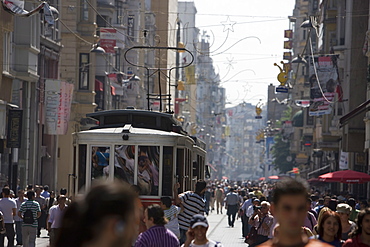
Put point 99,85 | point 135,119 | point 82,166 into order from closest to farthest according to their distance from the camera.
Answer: point 82,166 < point 135,119 < point 99,85

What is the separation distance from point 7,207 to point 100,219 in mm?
16811

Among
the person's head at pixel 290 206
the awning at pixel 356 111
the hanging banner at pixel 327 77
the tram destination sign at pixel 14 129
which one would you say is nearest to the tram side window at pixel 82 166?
the awning at pixel 356 111

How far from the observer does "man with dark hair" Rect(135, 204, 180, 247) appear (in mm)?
9094

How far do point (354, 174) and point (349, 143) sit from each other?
30.7ft

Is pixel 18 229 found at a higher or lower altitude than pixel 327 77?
lower

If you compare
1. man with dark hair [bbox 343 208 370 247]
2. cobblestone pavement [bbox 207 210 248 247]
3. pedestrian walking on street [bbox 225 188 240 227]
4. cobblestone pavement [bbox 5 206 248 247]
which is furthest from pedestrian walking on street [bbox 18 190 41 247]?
pedestrian walking on street [bbox 225 188 240 227]

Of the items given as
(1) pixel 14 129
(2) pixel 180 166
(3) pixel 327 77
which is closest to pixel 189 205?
(2) pixel 180 166

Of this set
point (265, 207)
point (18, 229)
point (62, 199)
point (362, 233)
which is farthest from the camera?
point (18, 229)

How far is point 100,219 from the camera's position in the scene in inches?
125

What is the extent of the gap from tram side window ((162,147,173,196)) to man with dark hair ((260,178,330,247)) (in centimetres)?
1406

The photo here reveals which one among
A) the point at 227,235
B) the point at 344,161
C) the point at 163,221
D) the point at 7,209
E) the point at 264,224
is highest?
the point at 163,221

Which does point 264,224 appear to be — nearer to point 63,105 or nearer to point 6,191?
point 6,191

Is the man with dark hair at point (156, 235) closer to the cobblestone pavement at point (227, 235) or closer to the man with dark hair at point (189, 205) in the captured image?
the man with dark hair at point (189, 205)

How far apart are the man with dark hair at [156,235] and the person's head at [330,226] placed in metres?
1.35
